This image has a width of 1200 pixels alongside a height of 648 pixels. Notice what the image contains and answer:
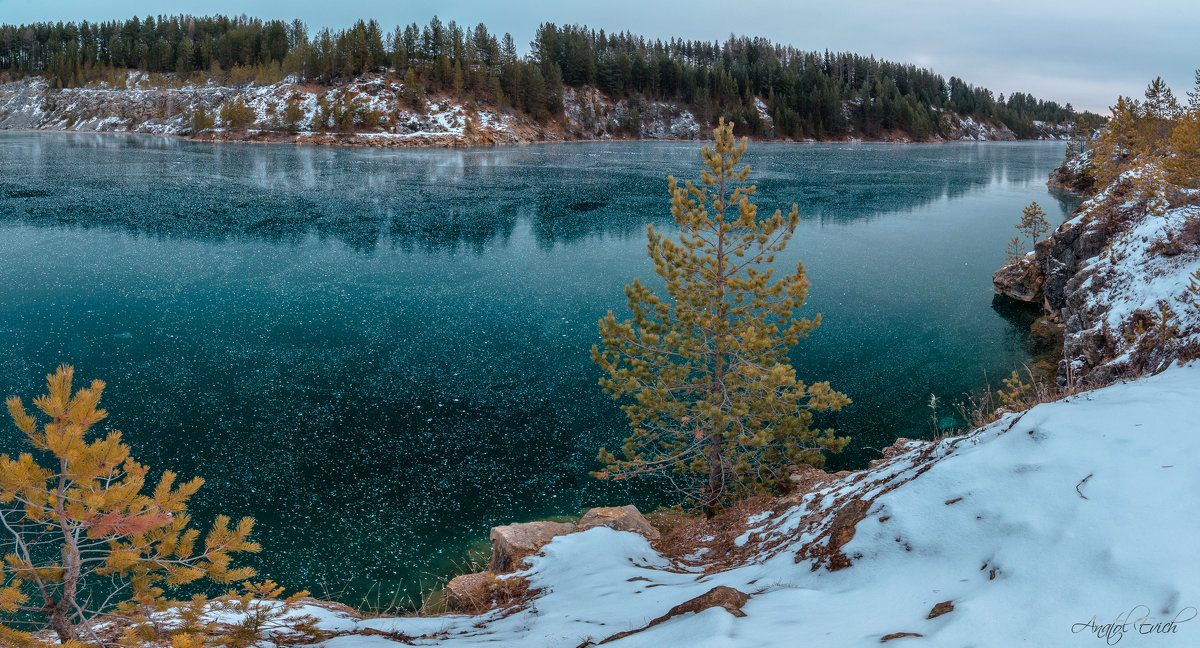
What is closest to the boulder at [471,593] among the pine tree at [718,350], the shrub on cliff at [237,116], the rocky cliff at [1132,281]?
the pine tree at [718,350]

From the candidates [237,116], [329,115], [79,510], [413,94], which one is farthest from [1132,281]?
[237,116]

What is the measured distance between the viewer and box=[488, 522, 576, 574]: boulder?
8.97 metres

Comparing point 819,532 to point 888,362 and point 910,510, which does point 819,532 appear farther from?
point 888,362

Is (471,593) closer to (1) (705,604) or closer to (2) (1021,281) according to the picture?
(1) (705,604)

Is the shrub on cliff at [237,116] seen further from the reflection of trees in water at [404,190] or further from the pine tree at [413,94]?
the pine tree at [413,94]

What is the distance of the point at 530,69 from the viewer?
435 feet

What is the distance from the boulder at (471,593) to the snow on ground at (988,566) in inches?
22.8

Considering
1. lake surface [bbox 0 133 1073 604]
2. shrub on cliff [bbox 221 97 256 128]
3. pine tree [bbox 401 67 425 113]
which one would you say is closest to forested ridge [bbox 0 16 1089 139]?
pine tree [bbox 401 67 425 113]

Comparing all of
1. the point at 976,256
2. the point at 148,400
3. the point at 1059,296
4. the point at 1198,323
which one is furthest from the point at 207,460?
the point at 976,256

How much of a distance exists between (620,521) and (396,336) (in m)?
13.9

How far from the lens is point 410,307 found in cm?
2505

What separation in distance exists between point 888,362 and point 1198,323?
10476mm

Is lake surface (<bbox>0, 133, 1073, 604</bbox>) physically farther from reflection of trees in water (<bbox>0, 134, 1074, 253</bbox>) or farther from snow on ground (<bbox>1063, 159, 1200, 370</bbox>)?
snow on ground (<bbox>1063, 159, 1200, 370</bbox>)

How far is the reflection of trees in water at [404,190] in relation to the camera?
126ft
